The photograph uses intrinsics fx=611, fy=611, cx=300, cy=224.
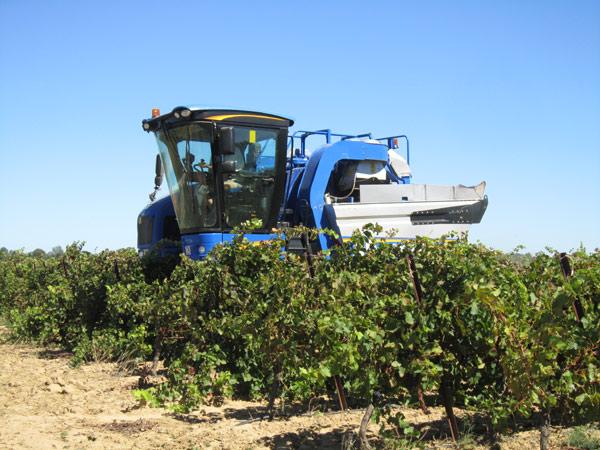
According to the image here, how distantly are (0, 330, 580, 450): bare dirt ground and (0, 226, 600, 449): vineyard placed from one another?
0.16 metres

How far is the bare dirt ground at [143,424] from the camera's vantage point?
4586mm

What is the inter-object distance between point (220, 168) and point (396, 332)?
421cm

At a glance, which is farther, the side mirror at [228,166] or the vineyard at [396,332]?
the side mirror at [228,166]

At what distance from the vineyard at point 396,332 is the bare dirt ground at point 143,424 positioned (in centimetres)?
16

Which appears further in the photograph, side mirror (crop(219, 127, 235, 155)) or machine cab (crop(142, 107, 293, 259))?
machine cab (crop(142, 107, 293, 259))

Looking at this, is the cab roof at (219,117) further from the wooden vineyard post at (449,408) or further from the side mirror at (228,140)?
the wooden vineyard post at (449,408)

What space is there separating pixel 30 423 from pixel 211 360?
159 centimetres

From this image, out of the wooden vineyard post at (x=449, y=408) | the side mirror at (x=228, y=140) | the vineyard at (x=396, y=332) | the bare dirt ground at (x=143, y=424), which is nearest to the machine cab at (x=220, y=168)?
the side mirror at (x=228, y=140)

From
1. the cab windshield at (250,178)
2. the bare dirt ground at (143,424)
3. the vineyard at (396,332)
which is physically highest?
the cab windshield at (250,178)

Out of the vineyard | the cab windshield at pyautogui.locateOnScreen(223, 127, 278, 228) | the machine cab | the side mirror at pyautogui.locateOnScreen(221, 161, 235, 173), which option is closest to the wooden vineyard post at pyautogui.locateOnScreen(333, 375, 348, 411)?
the vineyard

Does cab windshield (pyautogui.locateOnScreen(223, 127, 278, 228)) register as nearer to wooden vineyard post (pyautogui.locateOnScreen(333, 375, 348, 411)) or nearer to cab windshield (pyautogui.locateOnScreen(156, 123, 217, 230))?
cab windshield (pyautogui.locateOnScreen(156, 123, 217, 230))

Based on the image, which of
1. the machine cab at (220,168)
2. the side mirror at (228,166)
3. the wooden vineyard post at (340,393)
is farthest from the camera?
the machine cab at (220,168)

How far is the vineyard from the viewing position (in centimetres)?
415

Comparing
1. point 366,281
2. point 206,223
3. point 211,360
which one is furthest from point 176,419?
point 206,223
